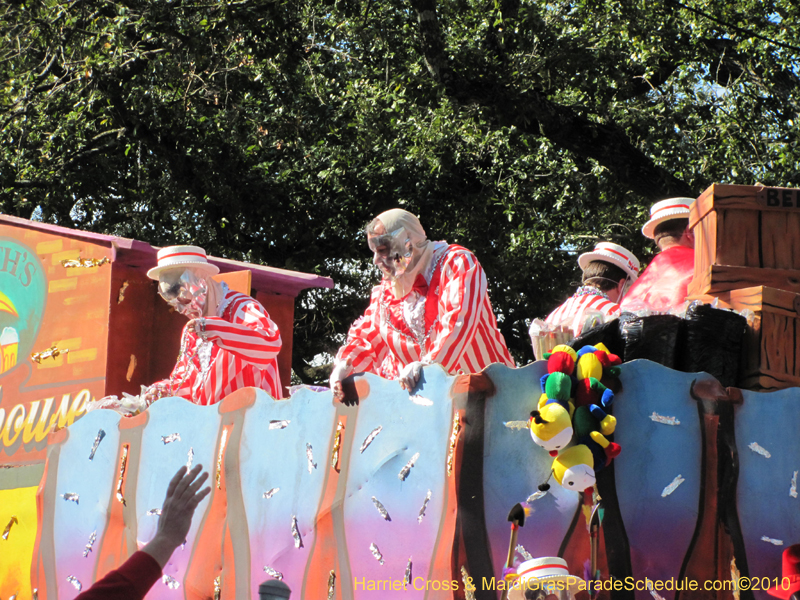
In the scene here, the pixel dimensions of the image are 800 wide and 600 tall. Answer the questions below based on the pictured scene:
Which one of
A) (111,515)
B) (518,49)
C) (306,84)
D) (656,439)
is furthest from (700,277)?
(306,84)

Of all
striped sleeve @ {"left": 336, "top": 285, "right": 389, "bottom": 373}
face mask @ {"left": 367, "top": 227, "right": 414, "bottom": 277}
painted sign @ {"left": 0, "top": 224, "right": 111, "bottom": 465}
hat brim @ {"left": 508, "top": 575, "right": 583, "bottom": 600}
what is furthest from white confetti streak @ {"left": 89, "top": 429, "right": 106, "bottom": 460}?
hat brim @ {"left": 508, "top": 575, "right": 583, "bottom": 600}

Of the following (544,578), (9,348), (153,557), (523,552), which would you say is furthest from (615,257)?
(9,348)

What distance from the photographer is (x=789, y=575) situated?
9.41 ft

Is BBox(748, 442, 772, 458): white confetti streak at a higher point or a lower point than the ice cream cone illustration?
lower

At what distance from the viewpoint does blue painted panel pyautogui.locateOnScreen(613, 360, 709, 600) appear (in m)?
2.97

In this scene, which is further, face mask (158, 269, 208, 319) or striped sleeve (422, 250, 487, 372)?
face mask (158, 269, 208, 319)

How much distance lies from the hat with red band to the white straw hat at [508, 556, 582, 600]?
585 mm

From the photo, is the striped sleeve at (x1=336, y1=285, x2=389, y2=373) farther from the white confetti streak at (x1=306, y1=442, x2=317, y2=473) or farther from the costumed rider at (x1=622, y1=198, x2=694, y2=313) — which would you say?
the costumed rider at (x1=622, y1=198, x2=694, y2=313)

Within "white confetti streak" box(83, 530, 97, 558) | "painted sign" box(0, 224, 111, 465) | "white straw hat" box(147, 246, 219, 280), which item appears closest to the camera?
"white confetti streak" box(83, 530, 97, 558)

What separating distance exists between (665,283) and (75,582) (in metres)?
2.91

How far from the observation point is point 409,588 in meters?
3.16

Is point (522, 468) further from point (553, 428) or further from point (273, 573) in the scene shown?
point (273, 573)

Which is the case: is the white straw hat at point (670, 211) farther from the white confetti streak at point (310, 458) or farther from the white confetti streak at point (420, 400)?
the white confetti streak at point (310, 458)

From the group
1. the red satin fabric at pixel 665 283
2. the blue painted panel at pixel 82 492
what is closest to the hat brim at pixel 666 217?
the red satin fabric at pixel 665 283
